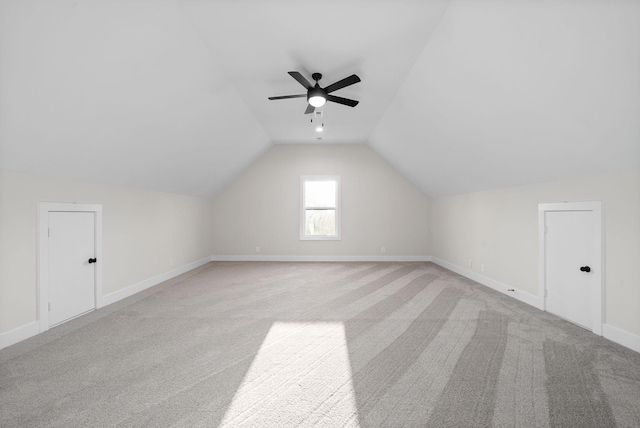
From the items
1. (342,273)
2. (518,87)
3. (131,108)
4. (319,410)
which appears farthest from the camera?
(342,273)

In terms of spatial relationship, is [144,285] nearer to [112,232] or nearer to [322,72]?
[112,232]

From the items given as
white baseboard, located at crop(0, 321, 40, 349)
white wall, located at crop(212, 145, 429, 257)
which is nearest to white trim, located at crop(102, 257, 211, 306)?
white baseboard, located at crop(0, 321, 40, 349)

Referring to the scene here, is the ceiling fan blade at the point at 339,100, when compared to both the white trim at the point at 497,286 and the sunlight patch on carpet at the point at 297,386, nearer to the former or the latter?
the sunlight patch on carpet at the point at 297,386

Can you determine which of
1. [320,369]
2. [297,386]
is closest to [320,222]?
[320,369]

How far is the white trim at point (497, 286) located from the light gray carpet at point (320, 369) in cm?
16

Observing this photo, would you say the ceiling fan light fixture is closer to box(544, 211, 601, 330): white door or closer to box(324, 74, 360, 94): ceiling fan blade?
box(324, 74, 360, 94): ceiling fan blade

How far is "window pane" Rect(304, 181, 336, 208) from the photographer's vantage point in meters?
7.26

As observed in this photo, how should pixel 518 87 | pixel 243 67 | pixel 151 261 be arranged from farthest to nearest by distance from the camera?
pixel 151 261 < pixel 243 67 < pixel 518 87

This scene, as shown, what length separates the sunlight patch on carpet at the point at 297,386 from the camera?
5.56 ft

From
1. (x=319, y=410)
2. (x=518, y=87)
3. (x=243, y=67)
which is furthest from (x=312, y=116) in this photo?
(x=319, y=410)

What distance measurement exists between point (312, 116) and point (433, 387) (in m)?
4.39

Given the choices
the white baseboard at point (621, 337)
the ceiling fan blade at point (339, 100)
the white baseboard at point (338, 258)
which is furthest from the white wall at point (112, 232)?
the white baseboard at point (621, 337)

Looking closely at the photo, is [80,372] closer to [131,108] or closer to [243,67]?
[131,108]

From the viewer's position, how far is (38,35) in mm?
1937
